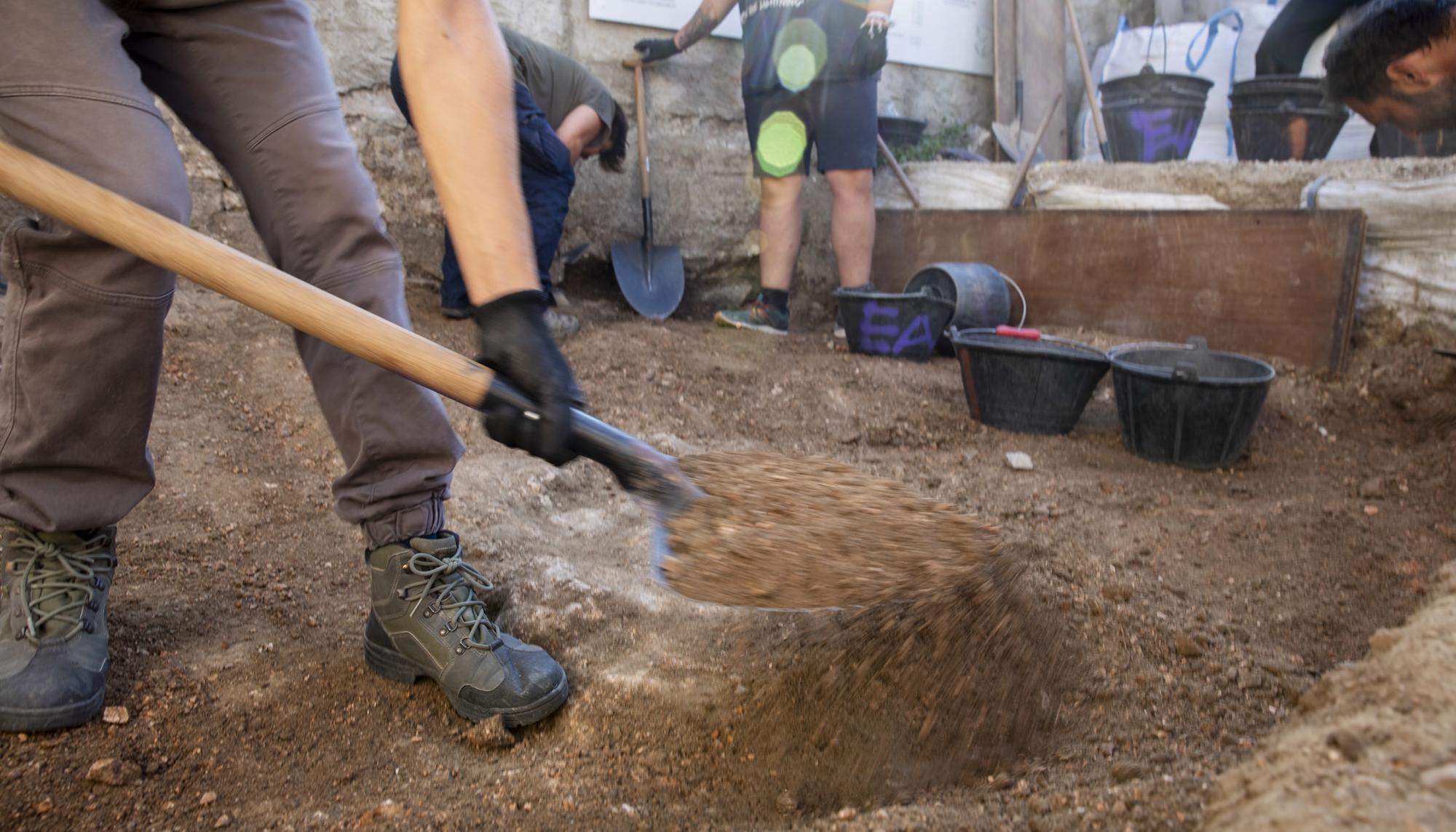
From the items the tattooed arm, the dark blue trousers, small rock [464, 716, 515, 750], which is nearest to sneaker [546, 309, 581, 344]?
the dark blue trousers

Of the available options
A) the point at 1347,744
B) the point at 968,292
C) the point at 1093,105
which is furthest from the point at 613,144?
the point at 1347,744

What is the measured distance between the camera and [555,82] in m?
3.96

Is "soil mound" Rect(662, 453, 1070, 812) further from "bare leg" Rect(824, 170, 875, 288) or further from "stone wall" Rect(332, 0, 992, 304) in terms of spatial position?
"stone wall" Rect(332, 0, 992, 304)

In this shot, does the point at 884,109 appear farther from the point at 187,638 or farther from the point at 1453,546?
the point at 187,638

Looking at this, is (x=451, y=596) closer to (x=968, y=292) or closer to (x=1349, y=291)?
(x=968, y=292)

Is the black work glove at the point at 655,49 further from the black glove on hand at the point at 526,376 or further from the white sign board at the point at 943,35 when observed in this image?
the black glove on hand at the point at 526,376

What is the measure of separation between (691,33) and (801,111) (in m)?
0.70

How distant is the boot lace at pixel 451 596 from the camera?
1.45 m

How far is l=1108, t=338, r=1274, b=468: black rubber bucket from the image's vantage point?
8.45ft

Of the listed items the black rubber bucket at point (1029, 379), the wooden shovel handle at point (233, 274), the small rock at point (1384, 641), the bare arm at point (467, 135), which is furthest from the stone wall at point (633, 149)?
the small rock at point (1384, 641)

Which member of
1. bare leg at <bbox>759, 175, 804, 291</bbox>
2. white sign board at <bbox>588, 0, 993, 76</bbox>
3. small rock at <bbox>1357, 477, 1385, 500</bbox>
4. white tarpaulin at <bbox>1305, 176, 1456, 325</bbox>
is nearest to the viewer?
small rock at <bbox>1357, 477, 1385, 500</bbox>

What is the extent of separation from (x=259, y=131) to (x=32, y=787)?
97cm

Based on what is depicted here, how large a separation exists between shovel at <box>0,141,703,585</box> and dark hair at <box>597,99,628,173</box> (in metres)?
3.24

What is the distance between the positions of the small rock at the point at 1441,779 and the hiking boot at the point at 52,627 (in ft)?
5.27
